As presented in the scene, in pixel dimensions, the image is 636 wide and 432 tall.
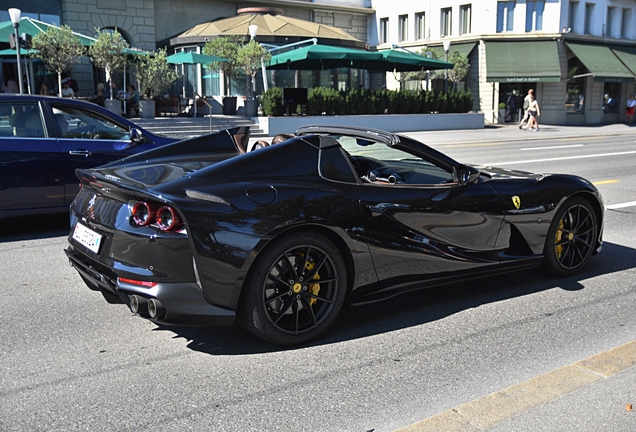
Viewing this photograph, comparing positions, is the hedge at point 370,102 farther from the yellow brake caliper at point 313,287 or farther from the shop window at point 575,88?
the yellow brake caliper at point 313,287

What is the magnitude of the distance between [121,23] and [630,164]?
27.4 meters

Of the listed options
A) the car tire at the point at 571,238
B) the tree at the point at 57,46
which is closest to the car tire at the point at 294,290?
the car tire at the point at 571,238

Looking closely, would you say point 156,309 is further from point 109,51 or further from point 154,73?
point 154,73

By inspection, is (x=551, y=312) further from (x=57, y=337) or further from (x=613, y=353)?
(x=57, y=337)

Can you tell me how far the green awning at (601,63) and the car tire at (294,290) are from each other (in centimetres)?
3831

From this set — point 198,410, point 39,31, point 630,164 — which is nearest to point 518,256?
point 198,410

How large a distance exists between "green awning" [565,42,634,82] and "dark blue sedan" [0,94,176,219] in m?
36.1

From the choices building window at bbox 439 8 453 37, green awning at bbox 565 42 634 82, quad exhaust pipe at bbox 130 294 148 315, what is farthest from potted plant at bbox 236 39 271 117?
quad exhaust pipe at bbox 130 294 148 315

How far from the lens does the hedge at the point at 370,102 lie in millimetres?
26938

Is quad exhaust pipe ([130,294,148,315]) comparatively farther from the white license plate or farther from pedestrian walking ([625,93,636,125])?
pedestrian walking ([625,93,636,125])

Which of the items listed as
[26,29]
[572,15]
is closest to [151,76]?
[26,29]

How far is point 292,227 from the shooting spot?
409cm

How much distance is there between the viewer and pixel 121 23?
34.7 m

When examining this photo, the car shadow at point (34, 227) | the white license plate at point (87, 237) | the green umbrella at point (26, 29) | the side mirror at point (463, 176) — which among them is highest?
the green umbrella at point (26, 29)
